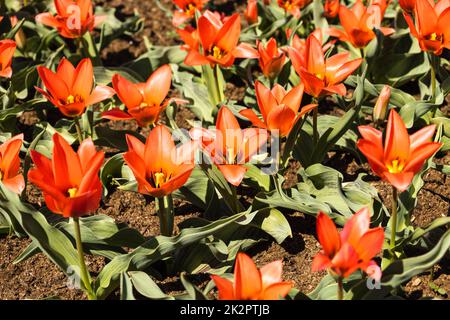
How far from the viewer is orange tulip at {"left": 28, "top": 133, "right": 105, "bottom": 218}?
242 cm

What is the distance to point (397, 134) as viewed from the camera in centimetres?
256

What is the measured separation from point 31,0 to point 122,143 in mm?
1974

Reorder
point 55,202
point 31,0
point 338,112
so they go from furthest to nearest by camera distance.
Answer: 1. point 31,0
2. point 338,112
3. point 55,202

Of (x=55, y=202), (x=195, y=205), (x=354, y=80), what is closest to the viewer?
(x=55, y=202)

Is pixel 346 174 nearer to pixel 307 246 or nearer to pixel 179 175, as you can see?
pixel 307 246

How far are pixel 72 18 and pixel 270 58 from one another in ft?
3.42

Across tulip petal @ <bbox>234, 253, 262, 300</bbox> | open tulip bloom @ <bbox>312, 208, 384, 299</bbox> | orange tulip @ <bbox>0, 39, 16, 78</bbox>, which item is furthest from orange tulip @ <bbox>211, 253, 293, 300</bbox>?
orange tulip @ <bbox>0, 39, 16, 78</bbox>

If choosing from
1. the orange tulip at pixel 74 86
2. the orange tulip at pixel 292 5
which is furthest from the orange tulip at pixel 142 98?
the orange tulip at pixel 292 5

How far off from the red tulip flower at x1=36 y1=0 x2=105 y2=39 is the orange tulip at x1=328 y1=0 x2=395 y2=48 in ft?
4.17

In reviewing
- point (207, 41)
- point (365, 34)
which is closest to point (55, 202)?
point (207, 41)

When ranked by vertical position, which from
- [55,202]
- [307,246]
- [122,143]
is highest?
[55,202]

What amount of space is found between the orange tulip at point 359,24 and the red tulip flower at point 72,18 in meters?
1.27

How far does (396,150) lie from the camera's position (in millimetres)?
2568

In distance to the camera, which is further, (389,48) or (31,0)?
(31,0)
